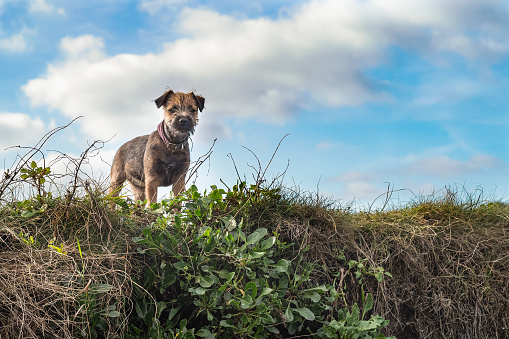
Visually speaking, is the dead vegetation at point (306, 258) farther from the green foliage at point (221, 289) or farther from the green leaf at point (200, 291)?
the green leaf at point (200, 291)

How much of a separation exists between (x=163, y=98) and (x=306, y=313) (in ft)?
16.8

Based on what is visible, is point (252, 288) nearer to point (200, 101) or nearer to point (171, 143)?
point (171, 143)

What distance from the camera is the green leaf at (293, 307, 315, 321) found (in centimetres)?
304

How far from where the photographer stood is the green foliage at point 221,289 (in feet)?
9.77

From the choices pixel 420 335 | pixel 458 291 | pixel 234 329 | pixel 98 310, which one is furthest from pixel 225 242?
pixel 458 291

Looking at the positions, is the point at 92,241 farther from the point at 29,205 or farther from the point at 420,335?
the point at 420,335

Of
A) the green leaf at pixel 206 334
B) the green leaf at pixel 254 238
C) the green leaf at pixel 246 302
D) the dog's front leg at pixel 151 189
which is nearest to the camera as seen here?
the green leaf at pixel 246 302

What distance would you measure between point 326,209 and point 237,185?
93cm

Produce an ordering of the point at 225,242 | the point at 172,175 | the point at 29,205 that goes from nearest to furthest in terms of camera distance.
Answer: the point at 225,242 < the point at 29,205 < the point at 172,175

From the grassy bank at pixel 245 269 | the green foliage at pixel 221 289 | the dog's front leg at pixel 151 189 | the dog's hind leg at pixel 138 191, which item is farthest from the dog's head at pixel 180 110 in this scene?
the green foliage at pixel 221 289

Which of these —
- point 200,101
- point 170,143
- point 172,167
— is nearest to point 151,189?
point 172,167

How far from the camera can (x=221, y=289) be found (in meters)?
2.92

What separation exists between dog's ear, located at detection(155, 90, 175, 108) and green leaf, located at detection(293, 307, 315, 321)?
5.01 meters

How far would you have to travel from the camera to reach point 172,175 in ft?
23.5
